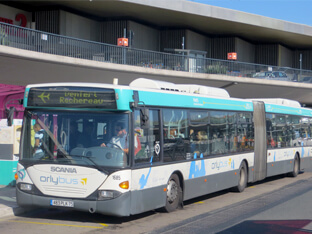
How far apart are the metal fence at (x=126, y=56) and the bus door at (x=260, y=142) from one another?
11.5 m

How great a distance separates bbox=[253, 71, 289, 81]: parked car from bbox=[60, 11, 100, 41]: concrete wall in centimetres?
1271

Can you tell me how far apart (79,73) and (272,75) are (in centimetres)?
1802

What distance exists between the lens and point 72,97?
30.4 ft

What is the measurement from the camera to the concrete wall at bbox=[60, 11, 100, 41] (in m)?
31.2

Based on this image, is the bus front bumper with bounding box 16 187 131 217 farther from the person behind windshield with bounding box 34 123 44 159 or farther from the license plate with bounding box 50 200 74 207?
the person behind windshield with bounding box 34 123 44 159

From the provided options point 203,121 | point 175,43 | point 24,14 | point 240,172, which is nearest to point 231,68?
point 175,43

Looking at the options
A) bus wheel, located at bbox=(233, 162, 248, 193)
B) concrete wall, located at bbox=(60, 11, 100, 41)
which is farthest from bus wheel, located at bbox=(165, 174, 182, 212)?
concrete wall, located at bbox=(60, 11, 100, 41)

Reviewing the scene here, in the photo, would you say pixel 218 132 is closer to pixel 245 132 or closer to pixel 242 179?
pixel 245 132

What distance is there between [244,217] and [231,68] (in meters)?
26.3

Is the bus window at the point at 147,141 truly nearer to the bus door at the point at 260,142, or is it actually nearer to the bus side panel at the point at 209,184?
the bus side panel at the point at 209,184

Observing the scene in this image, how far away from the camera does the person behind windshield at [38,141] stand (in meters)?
9.43

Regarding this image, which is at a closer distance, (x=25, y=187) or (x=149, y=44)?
(x=25, y=187)

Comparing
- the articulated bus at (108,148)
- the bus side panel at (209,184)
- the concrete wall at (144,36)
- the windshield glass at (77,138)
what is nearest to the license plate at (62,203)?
the articulated bus at (108,148)

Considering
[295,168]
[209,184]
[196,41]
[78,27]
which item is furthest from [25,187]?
[196,41]
